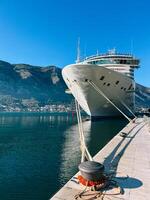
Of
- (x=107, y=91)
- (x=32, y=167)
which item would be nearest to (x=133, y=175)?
(x=32, y=167)

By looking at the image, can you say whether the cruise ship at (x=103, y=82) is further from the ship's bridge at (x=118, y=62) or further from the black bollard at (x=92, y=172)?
the black bollard at (x=92, y=172)

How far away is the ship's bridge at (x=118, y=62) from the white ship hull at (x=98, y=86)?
4.81 meters

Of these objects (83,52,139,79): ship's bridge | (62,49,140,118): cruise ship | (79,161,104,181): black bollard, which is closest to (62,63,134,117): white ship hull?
(62,49,140,118): cruise ship

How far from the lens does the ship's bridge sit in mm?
48281

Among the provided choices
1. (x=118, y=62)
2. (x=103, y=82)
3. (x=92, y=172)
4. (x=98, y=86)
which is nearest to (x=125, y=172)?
(x=92, y=172)

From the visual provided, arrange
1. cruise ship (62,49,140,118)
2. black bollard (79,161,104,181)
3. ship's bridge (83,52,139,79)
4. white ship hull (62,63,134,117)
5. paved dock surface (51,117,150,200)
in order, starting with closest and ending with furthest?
paved dock surface (51,117,150,200) → black bollard (79,161,104,181) → white ship hull (62,63,134,117) → cruise ship (62,49,140,118) → ship's bridge (83,52,139,79)

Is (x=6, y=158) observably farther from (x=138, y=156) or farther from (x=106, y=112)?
(x=106, y=112)

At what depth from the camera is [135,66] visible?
169 feet

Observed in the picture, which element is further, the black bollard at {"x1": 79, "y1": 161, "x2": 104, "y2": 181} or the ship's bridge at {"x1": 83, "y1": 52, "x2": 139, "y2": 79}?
the ship's bridge at {"x1": 83, "y1": 52, "x2": 139, "y2": 79}

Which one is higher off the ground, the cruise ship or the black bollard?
the cruise ship

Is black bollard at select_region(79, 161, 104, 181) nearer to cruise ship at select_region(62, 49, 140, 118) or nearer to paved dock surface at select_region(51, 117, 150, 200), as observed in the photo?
paved dock surface at select_region(51, 117, 150, 200)

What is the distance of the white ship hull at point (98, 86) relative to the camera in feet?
117

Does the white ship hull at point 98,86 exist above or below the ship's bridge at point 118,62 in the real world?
below

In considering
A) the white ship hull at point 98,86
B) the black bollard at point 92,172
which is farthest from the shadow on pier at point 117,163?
the white ship hull at point 98,86
